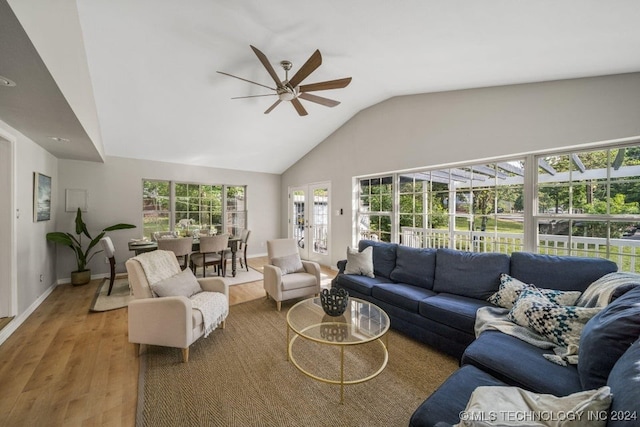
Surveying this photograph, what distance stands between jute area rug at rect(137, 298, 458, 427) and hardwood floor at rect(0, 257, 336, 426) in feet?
Answer: 0.53

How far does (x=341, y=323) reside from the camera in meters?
2.25

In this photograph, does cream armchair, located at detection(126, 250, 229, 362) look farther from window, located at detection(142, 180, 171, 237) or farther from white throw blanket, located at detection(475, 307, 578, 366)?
window, located at detection(142, 180, 171, 237)

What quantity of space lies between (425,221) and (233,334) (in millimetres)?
3293

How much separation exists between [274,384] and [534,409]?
5.26 feet

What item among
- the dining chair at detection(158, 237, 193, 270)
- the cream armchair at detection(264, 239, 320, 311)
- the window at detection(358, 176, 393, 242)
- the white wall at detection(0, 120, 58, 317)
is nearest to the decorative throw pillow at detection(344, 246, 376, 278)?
the cream armchair at detection(264, 239, 320, 311)

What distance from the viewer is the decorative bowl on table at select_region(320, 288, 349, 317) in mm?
2240

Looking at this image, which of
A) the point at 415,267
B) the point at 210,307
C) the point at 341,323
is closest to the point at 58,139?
the point at 210,307

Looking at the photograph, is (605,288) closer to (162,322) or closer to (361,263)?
(361,263)

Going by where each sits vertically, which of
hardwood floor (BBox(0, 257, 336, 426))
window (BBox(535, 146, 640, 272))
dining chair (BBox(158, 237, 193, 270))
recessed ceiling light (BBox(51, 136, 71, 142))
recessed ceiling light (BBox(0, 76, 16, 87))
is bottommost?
hardwood floor (BBox(0, 257, 336, 426))

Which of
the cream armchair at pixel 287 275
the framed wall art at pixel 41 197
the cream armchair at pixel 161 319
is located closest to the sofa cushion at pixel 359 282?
Answer: the cream armchair at pixel 287 275

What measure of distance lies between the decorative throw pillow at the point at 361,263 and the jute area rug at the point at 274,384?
910mm

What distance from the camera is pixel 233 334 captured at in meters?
2.64

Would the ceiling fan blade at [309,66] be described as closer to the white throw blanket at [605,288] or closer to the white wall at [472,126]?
the white wall at [472,126]

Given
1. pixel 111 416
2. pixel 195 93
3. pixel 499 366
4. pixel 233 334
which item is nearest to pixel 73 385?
pixel 111 416
